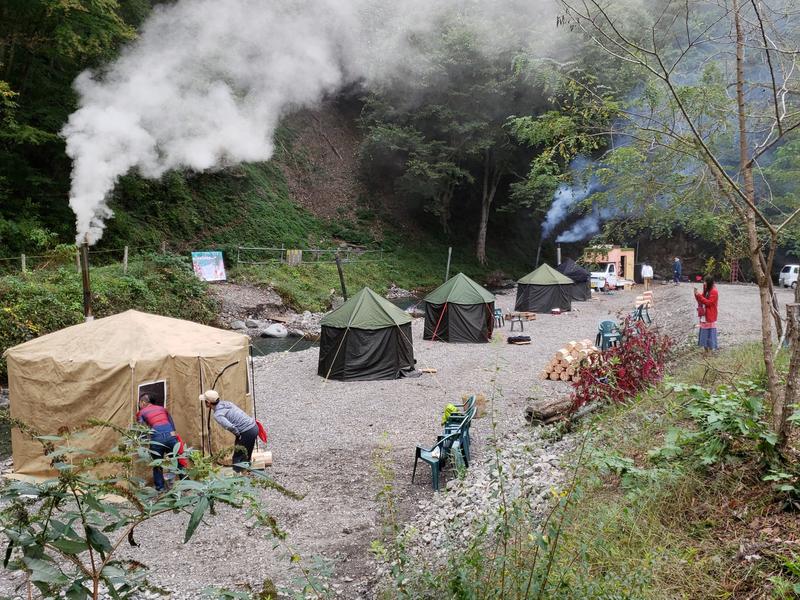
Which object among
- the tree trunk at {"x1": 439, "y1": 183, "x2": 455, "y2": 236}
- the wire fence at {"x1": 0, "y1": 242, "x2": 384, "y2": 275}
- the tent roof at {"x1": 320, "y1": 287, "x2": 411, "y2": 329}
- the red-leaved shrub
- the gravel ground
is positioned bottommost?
the gravel ground

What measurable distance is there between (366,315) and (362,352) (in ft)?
2.83

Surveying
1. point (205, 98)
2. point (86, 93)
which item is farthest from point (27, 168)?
point (205, 98)

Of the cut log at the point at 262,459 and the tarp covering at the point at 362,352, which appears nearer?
the cut log at the point at 262,459

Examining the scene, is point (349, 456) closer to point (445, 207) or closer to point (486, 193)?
point (486, 193)

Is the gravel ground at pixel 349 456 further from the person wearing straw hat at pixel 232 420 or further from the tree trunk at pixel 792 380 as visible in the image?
the tree trunk at pixel 792 380

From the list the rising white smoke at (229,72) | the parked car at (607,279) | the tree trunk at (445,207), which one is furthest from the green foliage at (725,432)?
the tree trunk at (445,207)

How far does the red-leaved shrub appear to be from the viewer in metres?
8.03

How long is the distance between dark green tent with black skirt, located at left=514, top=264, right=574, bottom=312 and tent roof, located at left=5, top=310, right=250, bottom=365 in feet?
55.7

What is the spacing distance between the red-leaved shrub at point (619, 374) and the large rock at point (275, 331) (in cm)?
1283

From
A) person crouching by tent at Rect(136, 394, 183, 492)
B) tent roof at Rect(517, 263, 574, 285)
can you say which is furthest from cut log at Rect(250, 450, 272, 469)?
tent roof at Rect(517, 263, 574, 285)

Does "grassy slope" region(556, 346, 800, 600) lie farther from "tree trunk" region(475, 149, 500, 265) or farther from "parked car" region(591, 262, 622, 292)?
"tree trunk" region(475, 149, 500, 265)

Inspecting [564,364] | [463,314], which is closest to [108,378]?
[564,364]

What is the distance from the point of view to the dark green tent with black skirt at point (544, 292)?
22969 millimetres

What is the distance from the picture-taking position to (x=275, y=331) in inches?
765
